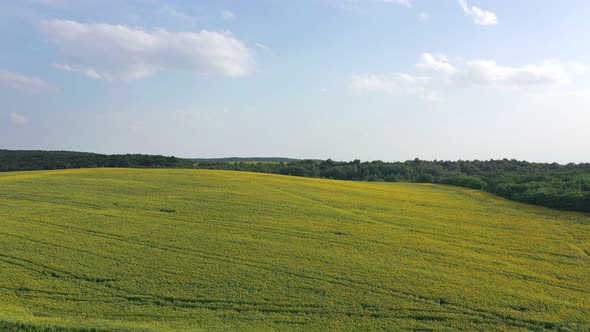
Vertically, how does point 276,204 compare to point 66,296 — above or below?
above

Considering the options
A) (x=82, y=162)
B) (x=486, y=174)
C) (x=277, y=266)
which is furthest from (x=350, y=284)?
(x=82, y=162)

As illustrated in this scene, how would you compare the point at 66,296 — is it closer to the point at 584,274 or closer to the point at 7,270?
the point at 7,270

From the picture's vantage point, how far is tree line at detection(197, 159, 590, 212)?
37.6m

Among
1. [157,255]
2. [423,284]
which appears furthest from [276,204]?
[423,284]

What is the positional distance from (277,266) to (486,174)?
67980 mm

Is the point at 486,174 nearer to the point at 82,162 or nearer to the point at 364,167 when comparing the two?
the point at 364,167

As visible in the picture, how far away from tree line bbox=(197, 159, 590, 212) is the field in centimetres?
641

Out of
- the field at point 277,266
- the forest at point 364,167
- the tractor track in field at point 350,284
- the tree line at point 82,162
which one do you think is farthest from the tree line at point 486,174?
the tractor track in field at point 350,284

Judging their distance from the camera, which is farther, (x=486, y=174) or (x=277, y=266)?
(x=486, y=174)

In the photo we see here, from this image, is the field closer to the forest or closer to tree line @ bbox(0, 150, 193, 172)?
the forest

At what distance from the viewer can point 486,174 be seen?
73188mm

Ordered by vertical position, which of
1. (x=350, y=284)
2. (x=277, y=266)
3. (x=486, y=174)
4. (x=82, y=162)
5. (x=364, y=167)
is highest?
(x=364, y=167)

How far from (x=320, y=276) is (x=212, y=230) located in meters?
8.74

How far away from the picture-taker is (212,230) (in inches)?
876
